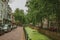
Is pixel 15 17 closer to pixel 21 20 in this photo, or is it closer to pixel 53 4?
pixel 21 20

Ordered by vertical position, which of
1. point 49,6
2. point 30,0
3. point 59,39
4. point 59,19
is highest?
point 30,0

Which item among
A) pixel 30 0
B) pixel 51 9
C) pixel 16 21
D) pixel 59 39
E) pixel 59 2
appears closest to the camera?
pixel 59 39

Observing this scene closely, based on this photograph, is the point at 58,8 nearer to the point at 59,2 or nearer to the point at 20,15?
the point at 59,2

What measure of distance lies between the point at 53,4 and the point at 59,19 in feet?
7.31

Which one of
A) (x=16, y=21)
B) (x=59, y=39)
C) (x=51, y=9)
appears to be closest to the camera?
(x=59, y=39)

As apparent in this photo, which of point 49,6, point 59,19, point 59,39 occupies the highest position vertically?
point 49,6

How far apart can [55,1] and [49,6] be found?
5.53ft

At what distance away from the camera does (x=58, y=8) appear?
28.4 m

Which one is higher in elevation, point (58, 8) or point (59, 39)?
point (58, 8)

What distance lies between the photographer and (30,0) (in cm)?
4956

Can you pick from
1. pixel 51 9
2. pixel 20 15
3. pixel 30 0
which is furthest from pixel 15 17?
pixel 51 9

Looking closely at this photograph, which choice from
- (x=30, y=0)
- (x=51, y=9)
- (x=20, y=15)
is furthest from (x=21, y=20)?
(x=51, y=9)

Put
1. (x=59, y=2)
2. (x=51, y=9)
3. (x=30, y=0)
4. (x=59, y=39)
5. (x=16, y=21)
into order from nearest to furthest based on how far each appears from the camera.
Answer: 1. (x=59, y=39)
2. (x=59, y=2)
3. (x=51, y=9)
4. (x=30, y=0)
5. (x=16, y=21)

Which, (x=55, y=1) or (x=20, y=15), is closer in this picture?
(x=55, y=1)
